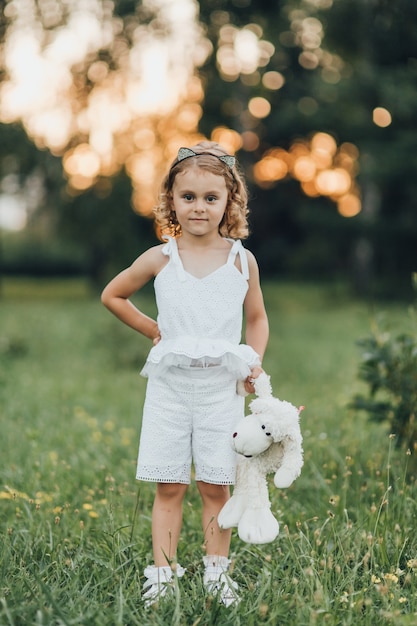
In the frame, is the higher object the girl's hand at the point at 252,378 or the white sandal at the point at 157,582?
the girl's hand at the point at 252,378

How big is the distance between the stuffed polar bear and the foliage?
4.70 feet

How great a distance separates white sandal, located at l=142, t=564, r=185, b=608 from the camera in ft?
8.40

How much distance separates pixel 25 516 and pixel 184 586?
3.36 ft

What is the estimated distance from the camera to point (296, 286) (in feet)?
92.4

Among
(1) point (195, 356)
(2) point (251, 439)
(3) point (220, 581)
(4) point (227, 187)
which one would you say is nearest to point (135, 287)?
(1) point (195, 356)

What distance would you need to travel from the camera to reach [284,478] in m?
2.63

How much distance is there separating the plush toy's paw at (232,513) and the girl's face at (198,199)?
1035 mm

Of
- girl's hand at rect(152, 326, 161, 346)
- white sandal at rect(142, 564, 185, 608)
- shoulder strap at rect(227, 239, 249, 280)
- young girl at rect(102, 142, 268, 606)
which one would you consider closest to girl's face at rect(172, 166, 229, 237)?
young girl at rect(102, 142, 268, 606)

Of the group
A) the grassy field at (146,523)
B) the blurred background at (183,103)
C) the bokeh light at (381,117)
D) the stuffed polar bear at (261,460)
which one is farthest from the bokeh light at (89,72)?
the stuffed polar bear at (261,460)

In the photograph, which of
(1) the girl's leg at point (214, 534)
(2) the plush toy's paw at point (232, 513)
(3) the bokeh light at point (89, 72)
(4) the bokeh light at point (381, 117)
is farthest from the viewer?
(4) the bokeh light at point (381, 117)

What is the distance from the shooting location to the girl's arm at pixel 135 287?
2908 millimetres

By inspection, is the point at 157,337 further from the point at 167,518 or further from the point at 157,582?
the point at 157,582

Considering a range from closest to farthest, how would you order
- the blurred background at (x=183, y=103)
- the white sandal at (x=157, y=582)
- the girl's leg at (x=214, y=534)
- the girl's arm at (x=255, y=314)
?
1. the white sandal at (x=157, y=582)
2. the girl's leg at (x=214, y=534)
3. the girl's arm at (x=255, y=314)
4. the blurred background at (x=183, y=103)

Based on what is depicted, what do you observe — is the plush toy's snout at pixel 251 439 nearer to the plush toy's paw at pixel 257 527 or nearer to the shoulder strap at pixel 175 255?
the plush toy's paw at pixel 257 527
